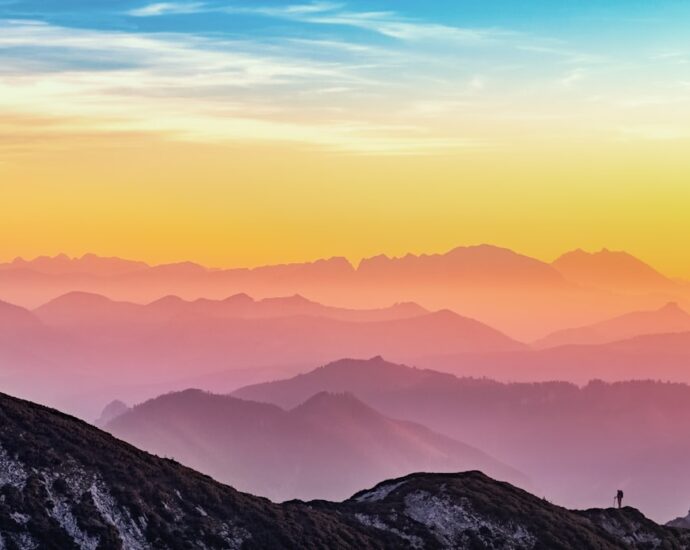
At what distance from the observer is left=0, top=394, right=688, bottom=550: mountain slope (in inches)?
4304

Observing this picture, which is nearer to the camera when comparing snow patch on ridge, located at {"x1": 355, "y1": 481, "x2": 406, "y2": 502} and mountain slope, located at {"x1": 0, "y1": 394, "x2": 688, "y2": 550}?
mountain slope, located at {"x1": 0, "y1": 394, "x2": 688, "y2": 550}

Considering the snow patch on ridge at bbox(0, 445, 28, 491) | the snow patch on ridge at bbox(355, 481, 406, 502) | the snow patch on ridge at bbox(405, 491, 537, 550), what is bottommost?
the snow patch on ridge at bbox(0, 445, 28, 491)

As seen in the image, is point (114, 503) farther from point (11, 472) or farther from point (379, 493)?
point (379, 493)

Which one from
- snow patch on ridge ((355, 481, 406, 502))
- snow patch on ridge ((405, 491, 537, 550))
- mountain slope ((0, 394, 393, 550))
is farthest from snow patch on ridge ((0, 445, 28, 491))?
snow patch on ridge ((355, 481, 406, 502))

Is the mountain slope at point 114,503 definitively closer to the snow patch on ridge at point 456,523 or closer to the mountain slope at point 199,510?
the mountain slope at point 199,510

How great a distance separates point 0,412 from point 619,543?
7893 centimetres

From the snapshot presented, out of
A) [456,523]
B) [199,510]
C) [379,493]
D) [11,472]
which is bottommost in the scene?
[11,472]

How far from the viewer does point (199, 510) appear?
12131 cm

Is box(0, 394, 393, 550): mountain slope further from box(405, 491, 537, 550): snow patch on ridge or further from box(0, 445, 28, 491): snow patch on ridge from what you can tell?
box(405, 491, 537, 550): snow patch on ridge

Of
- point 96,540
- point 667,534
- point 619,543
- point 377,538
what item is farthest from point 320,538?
point 667,534

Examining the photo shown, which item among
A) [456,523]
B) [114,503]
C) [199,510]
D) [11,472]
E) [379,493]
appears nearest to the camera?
[11,472]

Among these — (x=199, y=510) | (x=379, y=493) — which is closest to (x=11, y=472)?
(x=199, y=510)

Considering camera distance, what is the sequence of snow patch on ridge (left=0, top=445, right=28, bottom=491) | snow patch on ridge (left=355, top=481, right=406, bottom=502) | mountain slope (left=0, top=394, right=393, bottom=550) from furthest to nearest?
snow patch on ridge (left=355, top=481, right=406, bottom=502)
snow patch on ridge (left=0, top=445, right=28, bottom=491)
mountain slope (left=0, top=394, right=393, bottom=550)

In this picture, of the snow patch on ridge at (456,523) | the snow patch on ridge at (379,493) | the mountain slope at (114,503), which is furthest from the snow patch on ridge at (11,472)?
A: the snow patch on ridge at (379,493)
